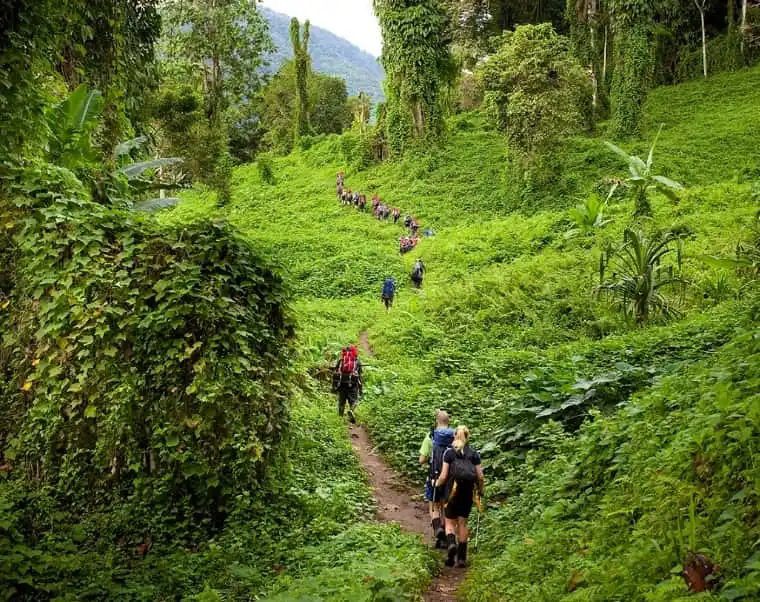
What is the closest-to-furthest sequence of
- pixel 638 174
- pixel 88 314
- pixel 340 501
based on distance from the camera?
1. pixel 88 314
2. pixel 340 501
3. pixel 638 174

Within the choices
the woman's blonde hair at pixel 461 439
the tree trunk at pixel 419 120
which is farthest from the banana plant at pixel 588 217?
the tree trunk at pixel 419 120

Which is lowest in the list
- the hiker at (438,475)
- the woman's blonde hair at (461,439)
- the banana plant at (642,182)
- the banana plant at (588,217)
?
the hiker at (438,475)

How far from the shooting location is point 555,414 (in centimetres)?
902

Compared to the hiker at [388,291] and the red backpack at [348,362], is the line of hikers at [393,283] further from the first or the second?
the red backpack at [348,362]

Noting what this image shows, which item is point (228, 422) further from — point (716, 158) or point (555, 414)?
point (716, 158)

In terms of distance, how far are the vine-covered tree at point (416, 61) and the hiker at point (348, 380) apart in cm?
2989

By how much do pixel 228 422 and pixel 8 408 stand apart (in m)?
2.69

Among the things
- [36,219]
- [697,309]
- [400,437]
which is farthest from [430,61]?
[36,219]

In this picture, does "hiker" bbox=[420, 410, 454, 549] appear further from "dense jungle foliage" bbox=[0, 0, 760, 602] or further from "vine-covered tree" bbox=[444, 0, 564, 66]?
"vine-covered tree" bbox=[444, 0, 564, 66]

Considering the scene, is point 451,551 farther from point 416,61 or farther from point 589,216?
point 416,61

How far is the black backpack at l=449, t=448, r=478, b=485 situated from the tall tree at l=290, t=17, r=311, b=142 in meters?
52.2

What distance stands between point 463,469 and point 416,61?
35.4 metres

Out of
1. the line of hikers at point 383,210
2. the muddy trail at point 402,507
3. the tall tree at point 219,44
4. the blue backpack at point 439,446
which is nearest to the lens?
the muddy trail at point 402,507

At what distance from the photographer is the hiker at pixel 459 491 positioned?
6809mm
